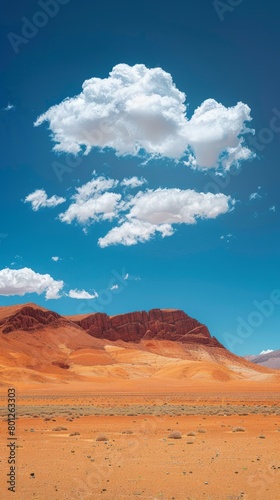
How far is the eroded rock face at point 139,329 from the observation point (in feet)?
600

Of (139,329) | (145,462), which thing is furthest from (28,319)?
(145,462)

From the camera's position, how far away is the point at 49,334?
15100 cm

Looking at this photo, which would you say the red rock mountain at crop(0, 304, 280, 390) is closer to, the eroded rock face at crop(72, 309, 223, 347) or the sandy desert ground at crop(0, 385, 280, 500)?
the eroded rock face at crop(72, 309, 223, 347)

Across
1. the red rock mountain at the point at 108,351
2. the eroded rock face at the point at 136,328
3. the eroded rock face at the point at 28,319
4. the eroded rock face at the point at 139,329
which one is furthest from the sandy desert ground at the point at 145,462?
the eroded rock face at the point at 139,329

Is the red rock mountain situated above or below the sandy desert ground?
above

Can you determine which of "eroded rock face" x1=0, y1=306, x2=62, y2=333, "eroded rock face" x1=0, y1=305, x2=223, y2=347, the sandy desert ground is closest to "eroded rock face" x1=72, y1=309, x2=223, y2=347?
"eroded rock face" x1=0, y1=305, x2=223, y2=347

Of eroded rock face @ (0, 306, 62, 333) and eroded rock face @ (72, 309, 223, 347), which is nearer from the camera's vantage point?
eroded rock face @ (0, 306, 62, 333)

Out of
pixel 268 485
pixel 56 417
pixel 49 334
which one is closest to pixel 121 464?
pixel 268 485

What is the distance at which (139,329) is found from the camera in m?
190

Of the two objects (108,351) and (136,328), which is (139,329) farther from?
(108,351)

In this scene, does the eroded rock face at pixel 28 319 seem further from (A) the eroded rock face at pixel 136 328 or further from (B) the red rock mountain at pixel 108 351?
(A) the eroded rock face at pixel 136 328

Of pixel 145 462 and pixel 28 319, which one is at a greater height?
pixel 28 319

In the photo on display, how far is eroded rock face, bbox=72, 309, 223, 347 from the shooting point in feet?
600

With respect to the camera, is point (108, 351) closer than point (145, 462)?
No
